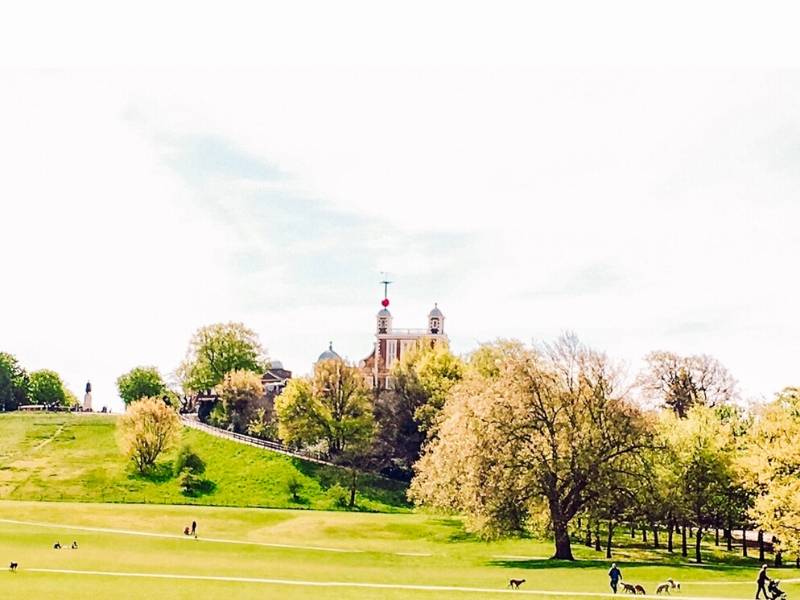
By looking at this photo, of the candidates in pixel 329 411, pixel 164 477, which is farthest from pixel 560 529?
pixel 164 477

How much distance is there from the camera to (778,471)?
4344 cm

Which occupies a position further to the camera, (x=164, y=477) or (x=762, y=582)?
(x=164, y=477)

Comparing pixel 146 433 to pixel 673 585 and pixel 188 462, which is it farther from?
pixel 673 585

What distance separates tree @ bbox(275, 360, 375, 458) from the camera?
280 ft

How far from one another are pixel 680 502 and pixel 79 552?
34.0 meters

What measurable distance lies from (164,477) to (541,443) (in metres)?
45.6

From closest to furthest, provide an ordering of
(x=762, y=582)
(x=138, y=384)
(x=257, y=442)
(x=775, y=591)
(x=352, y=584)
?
(x=775, y=591)
(x=762, y=582)
(x=352, y=584)
(x=257, y=442)
(x=138, y=384)

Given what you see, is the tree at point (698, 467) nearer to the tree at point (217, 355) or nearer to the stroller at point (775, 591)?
the stroller at point (775, 591)

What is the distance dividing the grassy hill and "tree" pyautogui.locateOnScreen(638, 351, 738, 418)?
26.9 meters

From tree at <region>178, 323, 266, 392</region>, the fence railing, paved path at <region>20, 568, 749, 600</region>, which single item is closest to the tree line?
paved path at <region>20, 568, 749, 600</region>

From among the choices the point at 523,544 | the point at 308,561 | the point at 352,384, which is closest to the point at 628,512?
the point at 523,544

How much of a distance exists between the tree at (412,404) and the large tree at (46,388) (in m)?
86.8

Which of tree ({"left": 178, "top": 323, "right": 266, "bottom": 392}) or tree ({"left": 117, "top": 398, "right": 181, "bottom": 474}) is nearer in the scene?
tree ({"left": 117, "top": 398, "right": 181, "bottom": 474})

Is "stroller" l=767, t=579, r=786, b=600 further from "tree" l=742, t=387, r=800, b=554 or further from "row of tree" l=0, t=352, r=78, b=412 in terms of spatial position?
"row of tree" l=0, t=352, r=78, b=412
